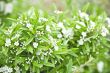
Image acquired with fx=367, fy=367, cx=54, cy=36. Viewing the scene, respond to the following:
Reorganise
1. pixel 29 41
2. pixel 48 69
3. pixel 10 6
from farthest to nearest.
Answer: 1. pixel 10 6
2. pixel 48 69
3. pixel 29 41

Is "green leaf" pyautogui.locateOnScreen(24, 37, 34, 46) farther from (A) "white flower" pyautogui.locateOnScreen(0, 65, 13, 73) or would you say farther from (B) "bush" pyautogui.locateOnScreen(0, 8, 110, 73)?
(A) "white flower" pyautogui.locateOnScreen(0, 65, 13, 73)

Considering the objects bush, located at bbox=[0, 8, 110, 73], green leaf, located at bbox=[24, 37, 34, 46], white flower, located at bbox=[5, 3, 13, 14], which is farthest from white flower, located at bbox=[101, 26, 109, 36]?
white flower, located at bbox=[5, 3, 13, 14]

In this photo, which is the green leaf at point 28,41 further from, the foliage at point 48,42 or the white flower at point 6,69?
the white flower at point 6,69

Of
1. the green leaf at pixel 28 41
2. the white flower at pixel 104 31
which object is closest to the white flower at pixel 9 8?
the white flower at pixel 104 31

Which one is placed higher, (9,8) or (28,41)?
(9,8)

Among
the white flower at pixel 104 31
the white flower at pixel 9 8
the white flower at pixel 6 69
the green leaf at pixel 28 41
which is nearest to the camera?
the green leaf at pixel 28 41

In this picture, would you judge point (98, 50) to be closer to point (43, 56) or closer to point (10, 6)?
point (43, 56)

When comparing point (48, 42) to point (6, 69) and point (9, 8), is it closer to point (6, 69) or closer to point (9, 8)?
point (6, 69)

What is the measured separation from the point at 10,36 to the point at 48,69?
1.37 ft

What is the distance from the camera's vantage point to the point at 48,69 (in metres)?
2.91

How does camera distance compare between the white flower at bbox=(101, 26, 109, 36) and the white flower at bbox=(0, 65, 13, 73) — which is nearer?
the white flower at bbox=(0, 65, 13, 73)

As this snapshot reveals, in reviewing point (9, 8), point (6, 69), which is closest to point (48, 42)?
point (6, 69)

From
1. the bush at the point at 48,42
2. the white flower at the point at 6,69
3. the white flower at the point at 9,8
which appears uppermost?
the white flower at the point at 9,8

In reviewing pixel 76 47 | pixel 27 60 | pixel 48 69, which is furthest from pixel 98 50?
pixel 27 60
